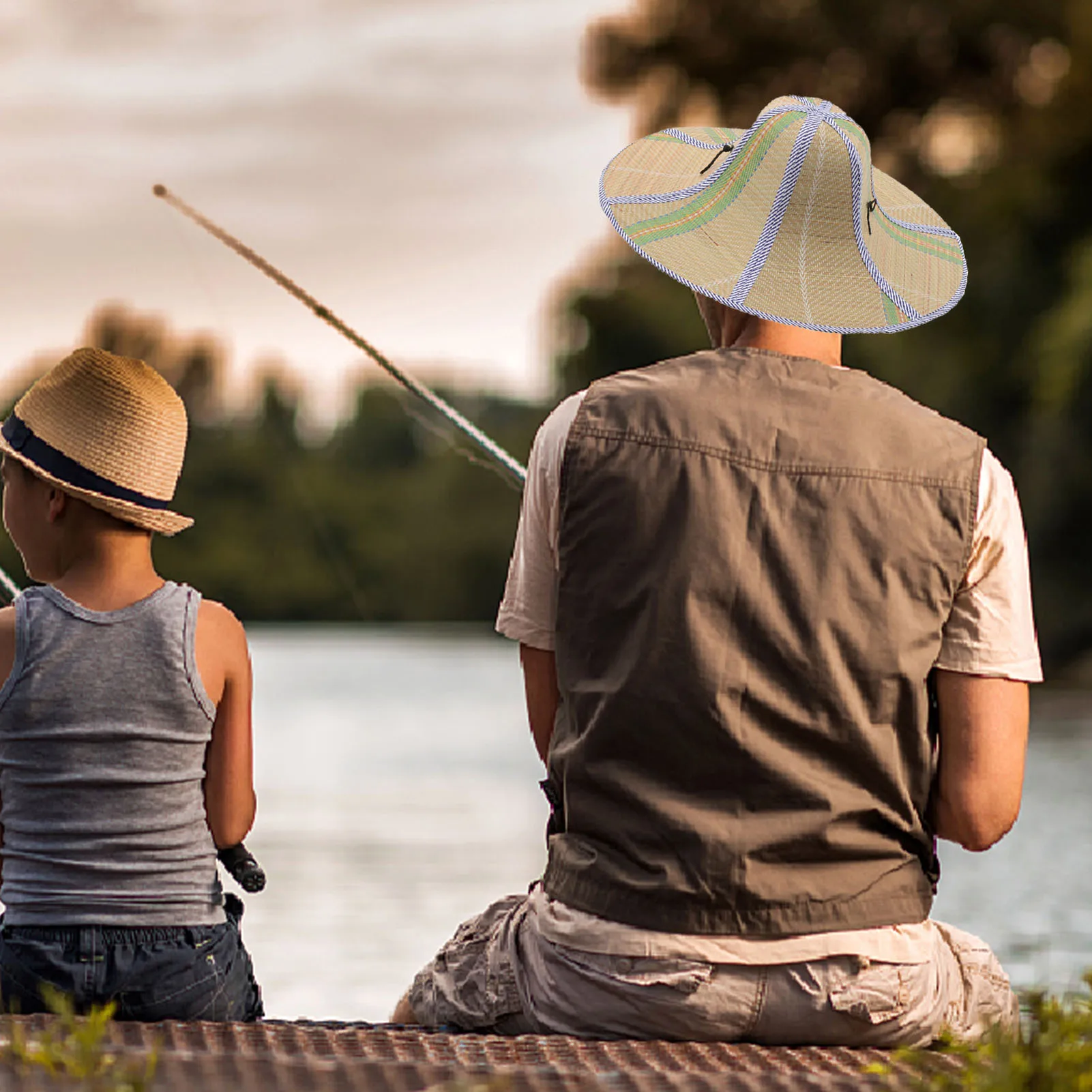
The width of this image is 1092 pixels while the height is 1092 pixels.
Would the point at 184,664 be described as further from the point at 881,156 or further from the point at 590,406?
the point at 881,156

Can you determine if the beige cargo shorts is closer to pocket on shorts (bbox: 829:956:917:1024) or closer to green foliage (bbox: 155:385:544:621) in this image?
pocket on shorts (bbox: 829:956:917:1024)

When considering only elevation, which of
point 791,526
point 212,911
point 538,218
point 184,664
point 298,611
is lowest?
point 298,611

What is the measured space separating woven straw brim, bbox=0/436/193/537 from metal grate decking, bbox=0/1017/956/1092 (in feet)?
1.65

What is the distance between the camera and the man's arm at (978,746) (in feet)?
6.10

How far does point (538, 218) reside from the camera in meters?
28.0

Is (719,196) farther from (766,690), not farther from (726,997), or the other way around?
(726,997)

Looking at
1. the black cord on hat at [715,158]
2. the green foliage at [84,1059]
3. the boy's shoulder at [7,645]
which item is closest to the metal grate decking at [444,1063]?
the green foliage at [84,1059]

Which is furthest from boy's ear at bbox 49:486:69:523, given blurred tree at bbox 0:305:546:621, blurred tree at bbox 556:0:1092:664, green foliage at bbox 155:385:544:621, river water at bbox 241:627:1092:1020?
green foliage at bbox 155:385:544:621

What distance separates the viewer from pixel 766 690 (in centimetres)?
180

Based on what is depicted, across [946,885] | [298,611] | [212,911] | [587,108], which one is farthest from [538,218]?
[212,911]

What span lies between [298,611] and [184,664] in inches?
1582

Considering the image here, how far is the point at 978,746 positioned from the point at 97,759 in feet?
2.72

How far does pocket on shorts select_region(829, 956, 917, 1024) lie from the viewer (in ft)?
5.98

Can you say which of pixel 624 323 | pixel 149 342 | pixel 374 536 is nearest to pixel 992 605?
pixel 149 342
